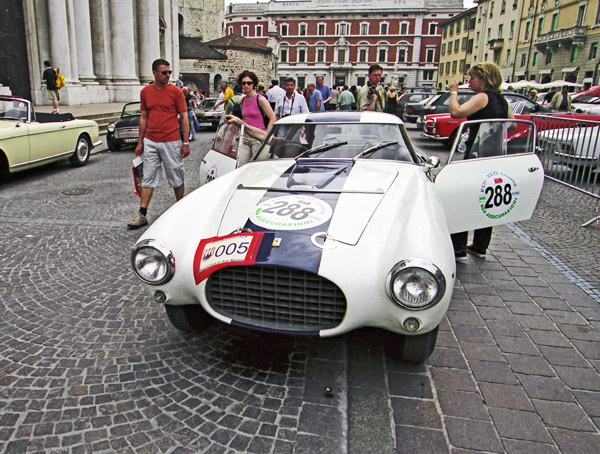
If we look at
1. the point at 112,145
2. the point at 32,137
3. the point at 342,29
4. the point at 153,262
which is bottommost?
the point at 112,145

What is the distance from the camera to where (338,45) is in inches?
3292

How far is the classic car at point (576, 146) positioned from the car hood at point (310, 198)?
4.59 metres

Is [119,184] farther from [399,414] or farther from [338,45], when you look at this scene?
[338,45]

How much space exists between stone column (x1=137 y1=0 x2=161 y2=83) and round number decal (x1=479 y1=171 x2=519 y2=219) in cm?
2473

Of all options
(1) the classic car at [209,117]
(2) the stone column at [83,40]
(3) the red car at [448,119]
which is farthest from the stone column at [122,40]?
(3) the red car at [448,119]

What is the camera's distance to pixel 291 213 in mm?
2824

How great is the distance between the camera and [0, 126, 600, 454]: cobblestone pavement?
2.26 metres

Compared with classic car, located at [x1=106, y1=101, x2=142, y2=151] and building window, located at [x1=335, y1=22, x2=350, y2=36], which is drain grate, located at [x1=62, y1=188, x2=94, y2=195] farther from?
building window, located at [x1=335, y1=22, x2=350, y2=36]

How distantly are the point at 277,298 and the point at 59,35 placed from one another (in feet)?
65.5

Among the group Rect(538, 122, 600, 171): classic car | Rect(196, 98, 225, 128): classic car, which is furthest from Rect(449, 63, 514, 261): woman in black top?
Rect(196, 98, 225, 128): classic car

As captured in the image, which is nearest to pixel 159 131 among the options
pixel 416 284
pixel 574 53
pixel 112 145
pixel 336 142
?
pixel 336 142

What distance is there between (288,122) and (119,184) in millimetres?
5232

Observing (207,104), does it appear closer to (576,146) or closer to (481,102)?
(576,146)

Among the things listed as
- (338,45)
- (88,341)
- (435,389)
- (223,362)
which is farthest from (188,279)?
(338,45)
